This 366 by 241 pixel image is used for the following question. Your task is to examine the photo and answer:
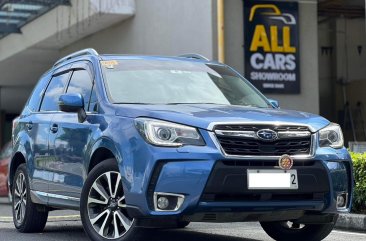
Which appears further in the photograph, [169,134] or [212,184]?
[169,134]

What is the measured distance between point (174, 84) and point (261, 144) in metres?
1.48

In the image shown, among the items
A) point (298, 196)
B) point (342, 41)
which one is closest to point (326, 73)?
point (342, 41)

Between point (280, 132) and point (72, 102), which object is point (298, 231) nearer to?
point (280, 132)

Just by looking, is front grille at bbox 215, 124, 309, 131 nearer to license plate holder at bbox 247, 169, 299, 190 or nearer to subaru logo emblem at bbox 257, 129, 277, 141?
subaru logo emblem at bbox 257, 129, 277, 141

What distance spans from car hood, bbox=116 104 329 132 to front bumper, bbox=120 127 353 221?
193 millimetres

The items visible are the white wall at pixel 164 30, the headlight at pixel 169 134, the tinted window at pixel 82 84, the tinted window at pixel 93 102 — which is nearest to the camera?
the headlight at pixel 169 134

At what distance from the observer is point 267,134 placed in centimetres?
546

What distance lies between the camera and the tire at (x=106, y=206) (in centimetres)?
570

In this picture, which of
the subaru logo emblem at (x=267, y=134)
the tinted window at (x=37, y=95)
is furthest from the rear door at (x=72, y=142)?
the subaru logo emblem at (x=267, y=134)

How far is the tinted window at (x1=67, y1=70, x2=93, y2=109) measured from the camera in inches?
263

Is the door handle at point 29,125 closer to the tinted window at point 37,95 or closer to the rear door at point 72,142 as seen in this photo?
the tinted window at point 37,95

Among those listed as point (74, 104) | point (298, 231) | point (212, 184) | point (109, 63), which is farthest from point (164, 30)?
point (212, 184)

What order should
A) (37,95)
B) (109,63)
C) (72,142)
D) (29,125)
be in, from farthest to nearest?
(37,95) < (29,125) < (109,63) < (72,142)

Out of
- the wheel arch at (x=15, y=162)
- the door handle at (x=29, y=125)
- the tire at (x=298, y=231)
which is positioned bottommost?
the tire at (x=298, y=231)
